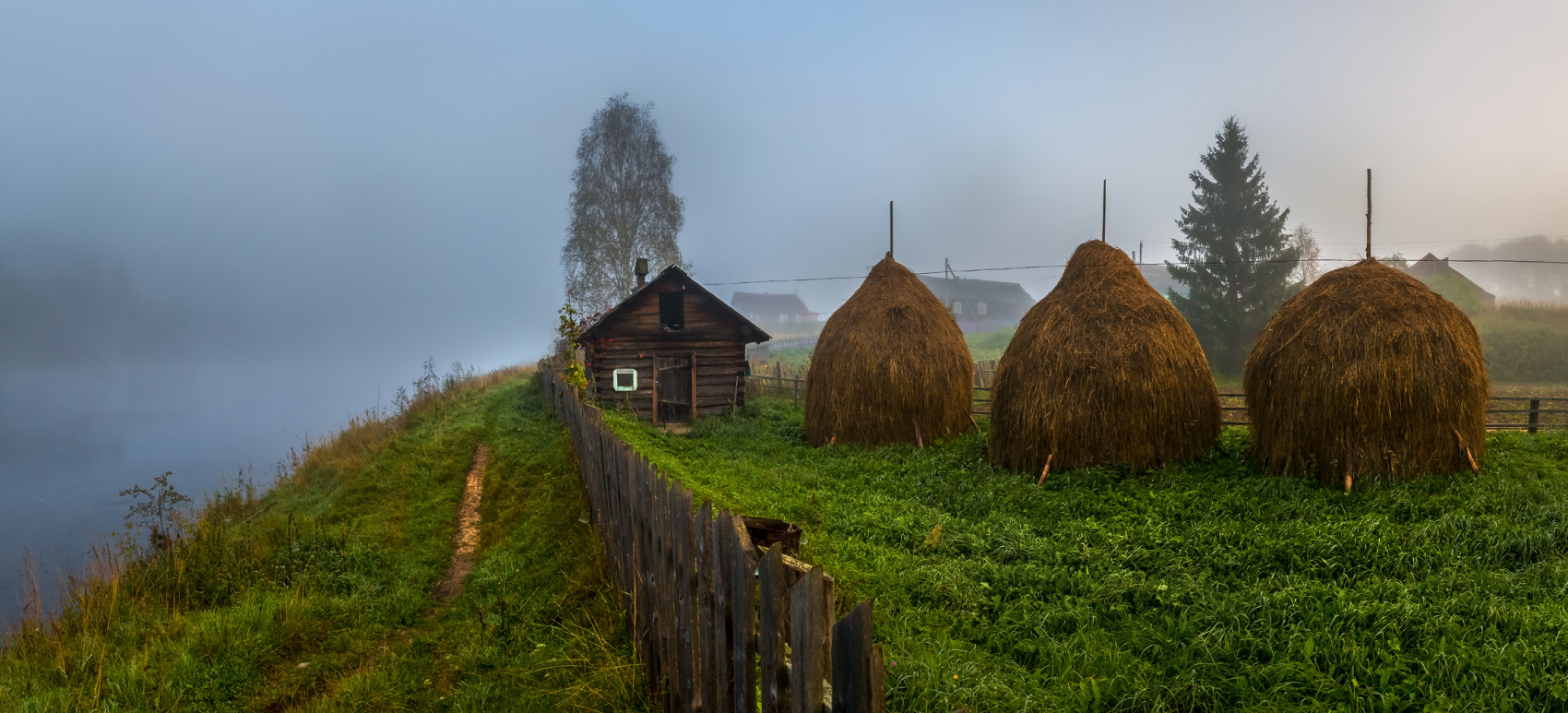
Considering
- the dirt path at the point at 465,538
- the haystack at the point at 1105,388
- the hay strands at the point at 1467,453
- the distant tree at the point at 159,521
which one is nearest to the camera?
the dirt path at the point at 465,538

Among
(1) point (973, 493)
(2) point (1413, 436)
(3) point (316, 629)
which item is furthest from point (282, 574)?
(2) point (1413, 436)

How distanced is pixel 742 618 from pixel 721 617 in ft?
0.77

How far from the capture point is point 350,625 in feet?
20.0

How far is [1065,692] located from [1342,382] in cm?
717

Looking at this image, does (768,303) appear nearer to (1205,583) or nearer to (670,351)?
(670,351)

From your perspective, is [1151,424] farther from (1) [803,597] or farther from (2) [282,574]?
(2) [282,574]

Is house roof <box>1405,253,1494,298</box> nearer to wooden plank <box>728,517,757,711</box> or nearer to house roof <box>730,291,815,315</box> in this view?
→ wooden plank <box>728,517,757,711</box>

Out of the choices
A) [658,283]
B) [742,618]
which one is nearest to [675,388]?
[658,283]

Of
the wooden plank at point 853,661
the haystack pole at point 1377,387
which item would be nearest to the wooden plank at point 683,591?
the wooden plank at point 853,661

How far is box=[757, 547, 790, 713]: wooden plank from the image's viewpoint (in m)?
2.29

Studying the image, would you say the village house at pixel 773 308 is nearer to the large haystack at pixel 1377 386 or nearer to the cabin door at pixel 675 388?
the cabin door at pixel 675 388

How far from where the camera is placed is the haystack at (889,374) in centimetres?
1319

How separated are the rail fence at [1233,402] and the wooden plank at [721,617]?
28.5 ft

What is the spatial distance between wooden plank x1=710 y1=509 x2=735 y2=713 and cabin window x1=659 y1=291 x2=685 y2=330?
50.7 feet
